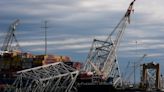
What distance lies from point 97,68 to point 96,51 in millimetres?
8863

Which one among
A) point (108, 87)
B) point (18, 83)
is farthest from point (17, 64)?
point (108, 87)

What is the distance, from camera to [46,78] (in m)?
139

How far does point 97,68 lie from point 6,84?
3441cm

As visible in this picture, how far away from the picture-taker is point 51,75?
488 feet

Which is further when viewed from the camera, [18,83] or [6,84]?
[6,84]

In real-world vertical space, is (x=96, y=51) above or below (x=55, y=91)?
above

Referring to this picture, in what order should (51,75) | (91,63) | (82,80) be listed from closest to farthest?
(51,75)
(82,80)
(91,63)

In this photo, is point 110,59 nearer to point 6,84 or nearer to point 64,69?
point 64,69

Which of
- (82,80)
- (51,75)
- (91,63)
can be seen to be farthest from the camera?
(91,63)

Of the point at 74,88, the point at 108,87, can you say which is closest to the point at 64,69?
the point at 74,88

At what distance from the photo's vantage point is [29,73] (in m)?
150

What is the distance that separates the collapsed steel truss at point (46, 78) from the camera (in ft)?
466

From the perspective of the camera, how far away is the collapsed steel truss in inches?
5598

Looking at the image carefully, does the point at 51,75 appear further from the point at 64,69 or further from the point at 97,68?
the point at 97,68
